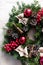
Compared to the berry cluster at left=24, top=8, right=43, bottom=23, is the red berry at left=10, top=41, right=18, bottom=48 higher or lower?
lower

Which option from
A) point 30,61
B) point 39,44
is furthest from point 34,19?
point 30,61

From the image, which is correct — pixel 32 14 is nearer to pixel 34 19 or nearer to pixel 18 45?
pixel 34 19

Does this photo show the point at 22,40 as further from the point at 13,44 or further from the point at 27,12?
the point at 27,12

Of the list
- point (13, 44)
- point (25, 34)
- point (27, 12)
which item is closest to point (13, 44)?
point (13, 44)

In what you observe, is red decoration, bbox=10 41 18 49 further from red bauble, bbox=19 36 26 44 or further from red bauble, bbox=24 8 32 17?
red bauble, bbox=24 8 32 17

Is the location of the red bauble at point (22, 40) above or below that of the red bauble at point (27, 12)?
below

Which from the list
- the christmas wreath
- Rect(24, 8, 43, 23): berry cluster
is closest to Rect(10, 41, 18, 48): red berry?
the christmas wreath

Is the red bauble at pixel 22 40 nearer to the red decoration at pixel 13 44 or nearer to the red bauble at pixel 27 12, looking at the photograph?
the red decoration at pixel 13 44

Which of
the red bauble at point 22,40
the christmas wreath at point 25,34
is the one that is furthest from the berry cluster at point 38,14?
the red bauble at point 22,40
